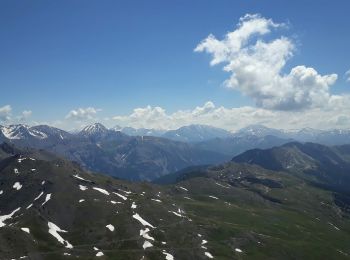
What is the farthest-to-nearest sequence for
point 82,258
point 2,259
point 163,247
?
1. point 163,247
2. point 82,258
3. point 2,259

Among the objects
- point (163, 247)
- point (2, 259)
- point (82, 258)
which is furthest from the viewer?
point (163, 247)

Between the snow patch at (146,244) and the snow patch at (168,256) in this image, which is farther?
the snow patch at (146,244)

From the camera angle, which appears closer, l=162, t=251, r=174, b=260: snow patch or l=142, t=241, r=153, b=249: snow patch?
l=162, t=251, r=174, b=260: snow patch

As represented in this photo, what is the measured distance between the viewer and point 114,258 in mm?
174125

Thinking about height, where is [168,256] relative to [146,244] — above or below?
below

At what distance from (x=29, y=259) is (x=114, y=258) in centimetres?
3360

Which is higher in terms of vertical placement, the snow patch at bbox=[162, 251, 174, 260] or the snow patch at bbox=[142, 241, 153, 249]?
the snow patch at bbox=[142, 241, 153, 249]

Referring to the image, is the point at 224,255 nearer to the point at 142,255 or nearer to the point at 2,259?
the point at 142,255

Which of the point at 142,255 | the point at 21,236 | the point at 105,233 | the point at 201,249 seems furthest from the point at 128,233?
the point at 21,236

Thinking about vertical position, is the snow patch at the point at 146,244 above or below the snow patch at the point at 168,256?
above

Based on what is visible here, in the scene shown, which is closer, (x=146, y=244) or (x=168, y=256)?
(x=168, y=256)

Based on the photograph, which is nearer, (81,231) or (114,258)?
(114,258)

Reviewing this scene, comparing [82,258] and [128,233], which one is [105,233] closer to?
[128,233]

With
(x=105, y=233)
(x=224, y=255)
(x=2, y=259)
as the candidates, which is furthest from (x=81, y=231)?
(x=224, y=255)
